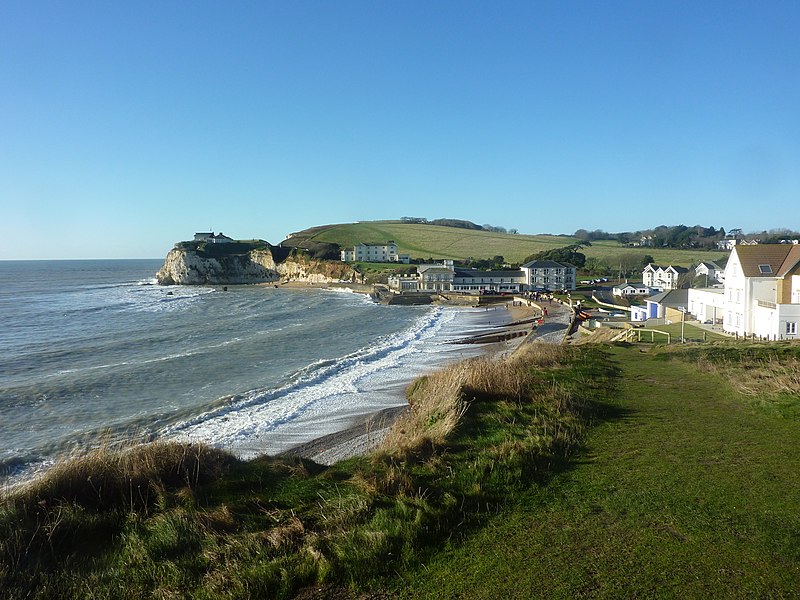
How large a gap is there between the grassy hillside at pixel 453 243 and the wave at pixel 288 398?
285 feet

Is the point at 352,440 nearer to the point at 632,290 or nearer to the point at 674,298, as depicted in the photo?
the point at 674,298

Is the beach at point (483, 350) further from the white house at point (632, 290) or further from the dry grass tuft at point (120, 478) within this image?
the white house at point (632, 290)

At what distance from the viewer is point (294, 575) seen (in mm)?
6074

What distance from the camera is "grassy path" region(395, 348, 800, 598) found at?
18.5 feet

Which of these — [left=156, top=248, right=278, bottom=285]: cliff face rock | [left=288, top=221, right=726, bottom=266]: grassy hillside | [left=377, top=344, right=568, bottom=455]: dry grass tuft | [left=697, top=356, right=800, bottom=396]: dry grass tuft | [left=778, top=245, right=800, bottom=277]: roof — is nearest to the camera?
[left=377, top=344, right=568, bottom=455]: dry grass tuft

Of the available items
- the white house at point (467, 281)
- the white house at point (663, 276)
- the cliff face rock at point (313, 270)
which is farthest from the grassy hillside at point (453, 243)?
the white house at point (467, 281)

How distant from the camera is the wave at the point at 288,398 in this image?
15.9 m

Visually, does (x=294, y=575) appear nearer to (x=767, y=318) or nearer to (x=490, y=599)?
(x=490, y=599)

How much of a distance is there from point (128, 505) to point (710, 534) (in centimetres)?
752

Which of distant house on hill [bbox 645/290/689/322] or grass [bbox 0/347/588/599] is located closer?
grass [bbox 0/347/588/599]

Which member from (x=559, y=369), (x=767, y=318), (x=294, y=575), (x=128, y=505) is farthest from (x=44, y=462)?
(x=767, y=318)

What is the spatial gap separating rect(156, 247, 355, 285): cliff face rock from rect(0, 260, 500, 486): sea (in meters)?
61.8

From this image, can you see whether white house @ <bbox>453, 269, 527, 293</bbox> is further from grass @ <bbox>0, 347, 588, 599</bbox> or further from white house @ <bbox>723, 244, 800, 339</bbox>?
grass @ <bbox>0, 347, 588, 599</bbox>

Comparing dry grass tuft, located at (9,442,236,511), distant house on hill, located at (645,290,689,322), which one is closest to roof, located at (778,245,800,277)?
distant house on hill, located at (645,290,689,322)
